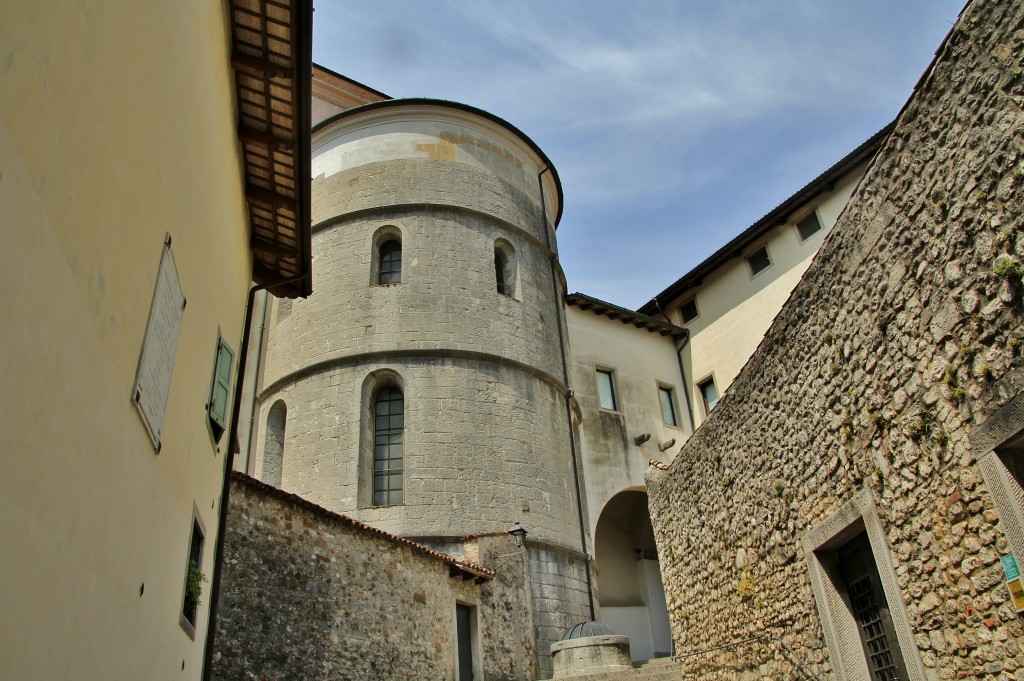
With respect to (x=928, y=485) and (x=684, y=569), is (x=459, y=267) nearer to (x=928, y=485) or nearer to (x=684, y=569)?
(x=684, y=569)

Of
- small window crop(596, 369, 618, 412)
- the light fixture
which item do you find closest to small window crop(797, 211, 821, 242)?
small window crop(596, 369, 618, 412)

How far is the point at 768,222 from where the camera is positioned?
22672 millimetres

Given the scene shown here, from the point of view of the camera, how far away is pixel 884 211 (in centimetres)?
614

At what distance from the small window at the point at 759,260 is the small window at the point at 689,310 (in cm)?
257

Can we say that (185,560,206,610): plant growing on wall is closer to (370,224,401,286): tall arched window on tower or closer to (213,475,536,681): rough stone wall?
(213,475,536,681): rough stone wall

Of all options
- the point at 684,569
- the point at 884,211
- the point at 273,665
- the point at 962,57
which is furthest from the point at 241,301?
the point at 962,57

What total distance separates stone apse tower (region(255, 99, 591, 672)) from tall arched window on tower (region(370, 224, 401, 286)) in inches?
1.5

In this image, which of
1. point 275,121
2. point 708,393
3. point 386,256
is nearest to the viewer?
point 275,121

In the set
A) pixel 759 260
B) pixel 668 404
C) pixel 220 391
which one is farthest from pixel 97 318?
pixel 668 404

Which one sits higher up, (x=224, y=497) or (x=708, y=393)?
(x=708, y=393)

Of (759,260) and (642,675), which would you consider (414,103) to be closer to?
(759,260)

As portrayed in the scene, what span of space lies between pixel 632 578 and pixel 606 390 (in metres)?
5.08

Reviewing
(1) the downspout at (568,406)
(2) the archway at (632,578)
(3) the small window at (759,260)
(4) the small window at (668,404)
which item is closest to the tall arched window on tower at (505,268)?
(1) the downspout at (568,406)

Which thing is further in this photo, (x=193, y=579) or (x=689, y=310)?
(x=689, y=310)
